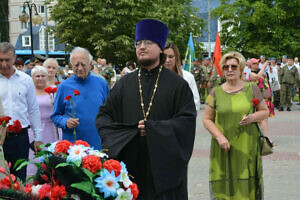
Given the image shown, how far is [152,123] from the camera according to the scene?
433 centimetres

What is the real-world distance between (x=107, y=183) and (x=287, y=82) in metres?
22.3

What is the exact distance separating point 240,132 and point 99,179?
3379 mm

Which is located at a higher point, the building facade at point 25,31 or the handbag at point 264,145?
the building facade at point 25,31

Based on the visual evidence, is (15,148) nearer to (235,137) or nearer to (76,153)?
(235,137)

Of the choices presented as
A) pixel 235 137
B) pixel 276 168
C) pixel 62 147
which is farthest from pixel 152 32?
pixel 276 168

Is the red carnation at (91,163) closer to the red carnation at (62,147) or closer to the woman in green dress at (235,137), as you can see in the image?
the red carnation at (62,147)

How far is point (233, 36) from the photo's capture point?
140ft

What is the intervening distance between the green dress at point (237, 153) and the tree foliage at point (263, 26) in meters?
33.6

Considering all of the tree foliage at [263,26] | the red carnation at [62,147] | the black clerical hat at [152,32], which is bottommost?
the red carnation at [62,147]

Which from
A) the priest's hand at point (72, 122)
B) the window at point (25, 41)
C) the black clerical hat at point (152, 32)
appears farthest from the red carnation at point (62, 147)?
the window at point (25, 41)

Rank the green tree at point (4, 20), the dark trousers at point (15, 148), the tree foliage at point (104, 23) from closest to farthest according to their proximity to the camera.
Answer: the dark trousers at point (15, 148) < the tree foliage at point (104, 23) < the green tree at point (4, 20)

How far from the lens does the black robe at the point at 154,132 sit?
4340 millimetres

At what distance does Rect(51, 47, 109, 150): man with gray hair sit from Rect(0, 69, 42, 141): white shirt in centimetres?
30

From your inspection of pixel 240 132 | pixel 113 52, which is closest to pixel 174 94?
pixel 240 132
